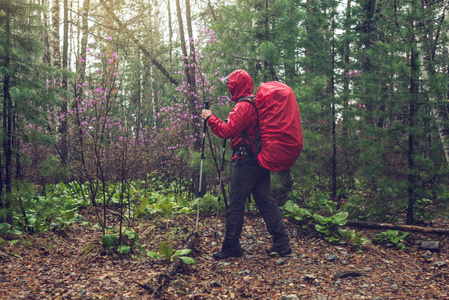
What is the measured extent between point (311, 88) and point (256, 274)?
3867 millimetres

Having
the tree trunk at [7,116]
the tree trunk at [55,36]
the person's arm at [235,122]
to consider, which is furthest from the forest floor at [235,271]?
the tree trunk at [55,36]

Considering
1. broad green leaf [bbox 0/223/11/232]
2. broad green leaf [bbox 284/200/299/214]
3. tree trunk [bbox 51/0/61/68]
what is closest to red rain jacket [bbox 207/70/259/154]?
broad green leaf [bbox 284/200/299/214]

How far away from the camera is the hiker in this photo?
4.34 m

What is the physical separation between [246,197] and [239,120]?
40.9 inches

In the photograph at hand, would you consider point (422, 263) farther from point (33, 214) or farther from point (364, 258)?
point (33, 214)

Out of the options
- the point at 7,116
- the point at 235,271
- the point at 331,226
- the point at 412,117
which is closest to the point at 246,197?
the point at 235,271

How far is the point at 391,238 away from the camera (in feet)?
16.6

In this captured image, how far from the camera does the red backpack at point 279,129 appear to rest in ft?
13.3

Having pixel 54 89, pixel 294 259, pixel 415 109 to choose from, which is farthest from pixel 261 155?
pixel 54 89

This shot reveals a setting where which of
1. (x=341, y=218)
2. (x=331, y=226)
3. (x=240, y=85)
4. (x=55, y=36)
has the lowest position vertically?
(x=331, y=226)

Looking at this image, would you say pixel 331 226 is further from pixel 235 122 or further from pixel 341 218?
pixel 235 122

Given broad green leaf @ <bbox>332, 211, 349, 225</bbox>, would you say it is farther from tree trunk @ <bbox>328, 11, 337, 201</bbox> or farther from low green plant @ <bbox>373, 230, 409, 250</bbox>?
tree trunk @ <bbox>328, 11, 337, 201</bbox>

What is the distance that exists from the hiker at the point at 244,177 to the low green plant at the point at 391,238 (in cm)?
167

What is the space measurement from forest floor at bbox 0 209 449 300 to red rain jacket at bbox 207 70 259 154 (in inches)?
63.1
